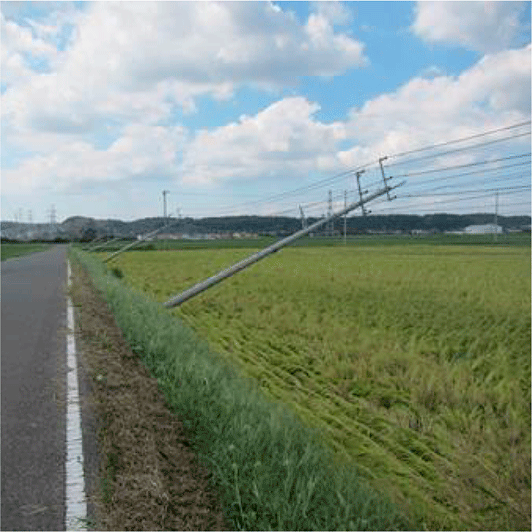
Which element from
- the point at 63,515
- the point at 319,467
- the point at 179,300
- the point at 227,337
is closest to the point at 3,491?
the point at 63,515

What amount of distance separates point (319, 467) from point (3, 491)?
7.01 feet

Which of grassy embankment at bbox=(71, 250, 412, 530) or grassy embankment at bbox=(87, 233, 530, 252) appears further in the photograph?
grassy embankment at bbox=(87, 233, 530, 252)

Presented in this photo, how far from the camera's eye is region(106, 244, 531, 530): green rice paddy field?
5.43 meters

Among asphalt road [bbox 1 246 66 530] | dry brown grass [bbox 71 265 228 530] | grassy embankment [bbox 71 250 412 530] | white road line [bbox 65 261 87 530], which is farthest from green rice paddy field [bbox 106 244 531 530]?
asphalt road [bbox 1 246 66 530]

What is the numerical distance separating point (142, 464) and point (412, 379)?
4.51 metres

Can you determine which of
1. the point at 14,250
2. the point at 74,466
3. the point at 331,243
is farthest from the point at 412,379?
the point at 331,243

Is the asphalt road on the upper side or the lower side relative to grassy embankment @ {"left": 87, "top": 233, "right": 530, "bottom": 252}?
upper

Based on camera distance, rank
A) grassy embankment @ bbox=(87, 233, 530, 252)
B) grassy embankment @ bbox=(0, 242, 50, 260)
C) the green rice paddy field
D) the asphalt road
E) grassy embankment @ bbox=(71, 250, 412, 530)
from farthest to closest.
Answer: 1. grassy embankment @ bbox=(87, 233, 530, 252)
2. grassy embankment @ bbox=(0, 242, 50, 260)
3. the green rice paddy field
4. the asphalt road
5. grassy embankment @ bbox=(71, 250, 412, 530)

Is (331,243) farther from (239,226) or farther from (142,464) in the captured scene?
(142,464)

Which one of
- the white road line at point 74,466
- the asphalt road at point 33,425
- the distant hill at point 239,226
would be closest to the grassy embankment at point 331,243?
the distant hill at point 239,226

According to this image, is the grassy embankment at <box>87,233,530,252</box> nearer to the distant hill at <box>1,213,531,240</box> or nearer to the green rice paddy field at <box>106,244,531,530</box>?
the distant hill at <box>1,213,531,240</box>

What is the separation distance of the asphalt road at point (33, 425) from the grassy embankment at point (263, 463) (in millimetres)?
1054

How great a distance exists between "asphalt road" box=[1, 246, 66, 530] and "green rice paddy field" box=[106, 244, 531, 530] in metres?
2.33

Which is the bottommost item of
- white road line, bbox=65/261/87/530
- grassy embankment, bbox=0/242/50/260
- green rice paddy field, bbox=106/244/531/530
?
grassy embankment, bbox=0/242/50/260
